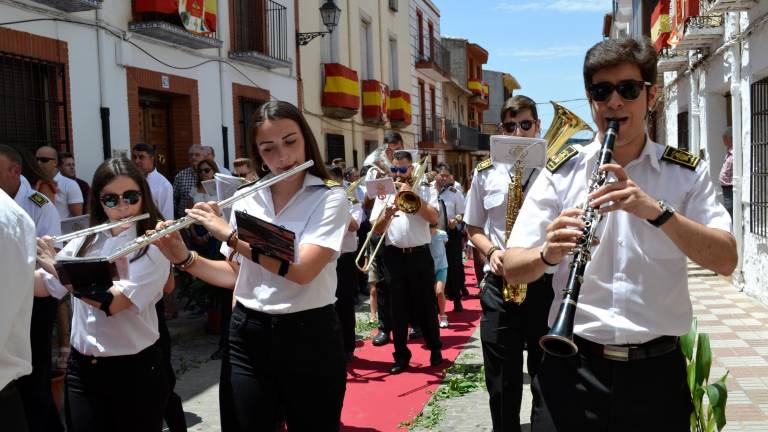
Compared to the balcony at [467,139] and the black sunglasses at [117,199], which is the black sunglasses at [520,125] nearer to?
the black sunglasses at [117,199]

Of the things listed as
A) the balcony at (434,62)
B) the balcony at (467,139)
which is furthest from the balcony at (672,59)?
the balcony at (467,139)

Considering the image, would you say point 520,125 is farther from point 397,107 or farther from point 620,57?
point 397,107

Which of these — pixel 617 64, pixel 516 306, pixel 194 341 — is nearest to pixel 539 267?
pixel 617 64

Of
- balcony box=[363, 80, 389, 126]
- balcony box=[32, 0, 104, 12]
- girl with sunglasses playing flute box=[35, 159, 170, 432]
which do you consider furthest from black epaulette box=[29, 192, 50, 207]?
balcony box=[363, 80, 389, 126]

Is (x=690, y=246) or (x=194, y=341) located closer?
(x=690, y=246)

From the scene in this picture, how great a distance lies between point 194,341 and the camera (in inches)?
328

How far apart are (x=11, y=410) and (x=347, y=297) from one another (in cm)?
511

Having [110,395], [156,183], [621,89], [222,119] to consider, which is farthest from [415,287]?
[222,119]

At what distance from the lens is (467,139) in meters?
37.4

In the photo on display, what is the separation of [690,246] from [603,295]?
1.09ft

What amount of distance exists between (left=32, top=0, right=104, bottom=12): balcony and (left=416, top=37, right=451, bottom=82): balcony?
59.7 feet

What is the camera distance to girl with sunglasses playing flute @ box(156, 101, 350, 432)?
124 inches

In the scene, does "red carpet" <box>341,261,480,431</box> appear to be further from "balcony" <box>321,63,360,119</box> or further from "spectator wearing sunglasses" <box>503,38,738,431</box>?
"balcony" <box>321,63,360,119</box>

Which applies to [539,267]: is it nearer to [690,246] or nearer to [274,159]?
[690,246]
